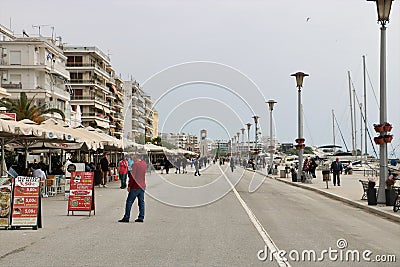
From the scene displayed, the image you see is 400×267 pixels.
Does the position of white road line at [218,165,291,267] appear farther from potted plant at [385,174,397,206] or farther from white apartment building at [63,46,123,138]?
white apartment building at [63,46,123,138]

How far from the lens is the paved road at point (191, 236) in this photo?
384 inches

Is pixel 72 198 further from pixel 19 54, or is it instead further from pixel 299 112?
pixel 19 54

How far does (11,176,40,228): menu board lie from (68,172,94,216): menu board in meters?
3.08

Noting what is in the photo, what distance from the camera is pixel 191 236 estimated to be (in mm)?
12633

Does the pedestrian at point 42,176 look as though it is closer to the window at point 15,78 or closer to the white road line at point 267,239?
the white road line at point 267,239

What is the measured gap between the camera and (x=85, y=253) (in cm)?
1027

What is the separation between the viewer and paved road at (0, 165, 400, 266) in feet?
32.0

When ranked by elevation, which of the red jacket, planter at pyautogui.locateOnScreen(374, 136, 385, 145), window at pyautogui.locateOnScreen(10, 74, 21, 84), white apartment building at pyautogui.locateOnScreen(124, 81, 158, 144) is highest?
window at pyautogui.locateOnScreen(10, 74, 21, 84)

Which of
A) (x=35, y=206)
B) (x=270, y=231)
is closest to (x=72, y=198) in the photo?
(x=35, y=206)

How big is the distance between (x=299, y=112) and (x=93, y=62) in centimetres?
6442

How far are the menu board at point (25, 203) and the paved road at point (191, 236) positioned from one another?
0.42 m

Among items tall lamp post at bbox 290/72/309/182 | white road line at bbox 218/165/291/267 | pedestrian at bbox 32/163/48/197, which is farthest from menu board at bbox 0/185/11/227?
tall lamp post at bbox 290/72/309/182

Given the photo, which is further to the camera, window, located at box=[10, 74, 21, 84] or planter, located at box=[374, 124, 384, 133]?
window, located at box=[10, 74, 21, 84]

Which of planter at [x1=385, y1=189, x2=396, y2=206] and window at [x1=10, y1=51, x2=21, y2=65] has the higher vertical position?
window at [x1=10, y1=51, x2=21, y2=65]
